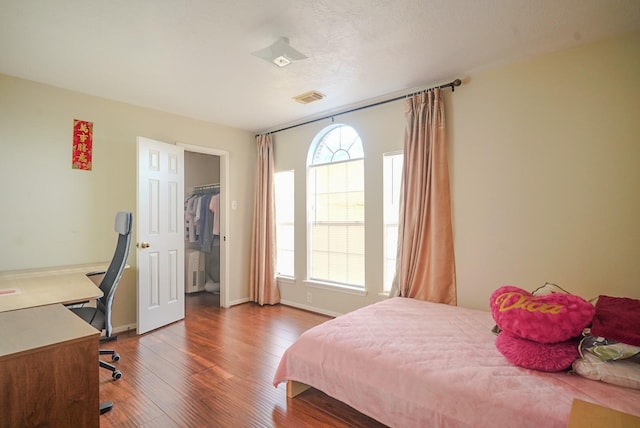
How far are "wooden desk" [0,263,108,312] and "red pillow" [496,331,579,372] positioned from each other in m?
2.61

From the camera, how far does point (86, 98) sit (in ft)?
10.3

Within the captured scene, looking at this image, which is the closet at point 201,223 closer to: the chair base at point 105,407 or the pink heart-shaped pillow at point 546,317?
the chair base at point 105,407

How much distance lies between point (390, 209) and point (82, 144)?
3291mm

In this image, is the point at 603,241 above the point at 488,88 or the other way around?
the other way around

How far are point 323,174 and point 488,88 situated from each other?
2.05 m

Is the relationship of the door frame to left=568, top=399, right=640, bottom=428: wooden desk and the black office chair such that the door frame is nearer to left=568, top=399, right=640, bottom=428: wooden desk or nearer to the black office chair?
the black office chair

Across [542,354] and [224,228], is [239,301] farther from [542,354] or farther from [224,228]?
[542,354]

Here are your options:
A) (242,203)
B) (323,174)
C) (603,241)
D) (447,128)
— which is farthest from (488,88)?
(242,203)

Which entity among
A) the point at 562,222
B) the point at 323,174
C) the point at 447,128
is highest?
the point at 447,128

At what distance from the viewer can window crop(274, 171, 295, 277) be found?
14.4 ft

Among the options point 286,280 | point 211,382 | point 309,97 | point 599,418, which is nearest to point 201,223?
point 286,280

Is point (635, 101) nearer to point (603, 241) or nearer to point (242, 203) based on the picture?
point (603, 241)

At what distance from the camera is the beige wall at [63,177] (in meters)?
2.73

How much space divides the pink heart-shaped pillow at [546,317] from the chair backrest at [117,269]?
275 cm
